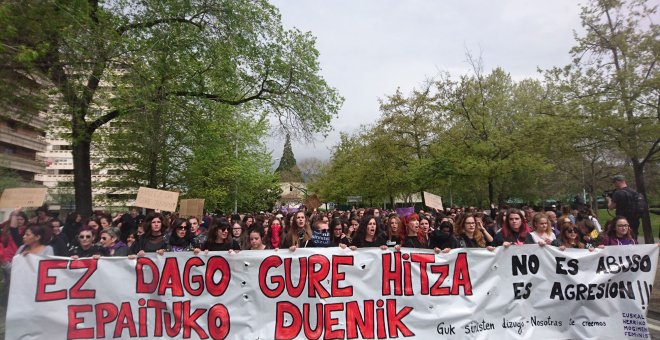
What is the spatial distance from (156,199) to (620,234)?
10.1 m

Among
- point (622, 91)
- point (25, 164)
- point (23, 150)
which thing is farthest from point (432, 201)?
point (23, 150)

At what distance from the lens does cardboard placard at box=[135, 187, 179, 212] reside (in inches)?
450

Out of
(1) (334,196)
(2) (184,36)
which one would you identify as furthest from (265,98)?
(1) (334,196)

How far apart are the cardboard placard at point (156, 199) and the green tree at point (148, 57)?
248 cm

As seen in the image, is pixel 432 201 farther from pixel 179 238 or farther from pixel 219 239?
pixel 219 239

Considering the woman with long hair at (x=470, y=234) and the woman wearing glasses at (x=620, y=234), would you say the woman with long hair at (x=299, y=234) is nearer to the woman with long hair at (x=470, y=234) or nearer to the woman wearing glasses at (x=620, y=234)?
the woman with long hair at (x=470, y=234)

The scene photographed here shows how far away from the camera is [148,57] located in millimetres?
12781

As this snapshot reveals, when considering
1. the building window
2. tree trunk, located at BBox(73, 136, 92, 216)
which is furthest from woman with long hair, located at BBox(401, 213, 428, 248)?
the building window

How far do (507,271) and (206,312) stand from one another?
3665 millimetres

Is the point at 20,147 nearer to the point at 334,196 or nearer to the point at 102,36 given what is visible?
the point at 334,196

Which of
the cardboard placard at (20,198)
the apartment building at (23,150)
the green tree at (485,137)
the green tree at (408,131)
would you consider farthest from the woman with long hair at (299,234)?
the apartment building at (23,150)

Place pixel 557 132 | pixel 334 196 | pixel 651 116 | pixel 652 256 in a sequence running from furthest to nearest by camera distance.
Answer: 1. pixel 334 196
2. pixel 557 132
3. pixel 651 116
4. pixel 652 256

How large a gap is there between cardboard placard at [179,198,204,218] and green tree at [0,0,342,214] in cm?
307

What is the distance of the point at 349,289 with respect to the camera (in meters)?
5.33
